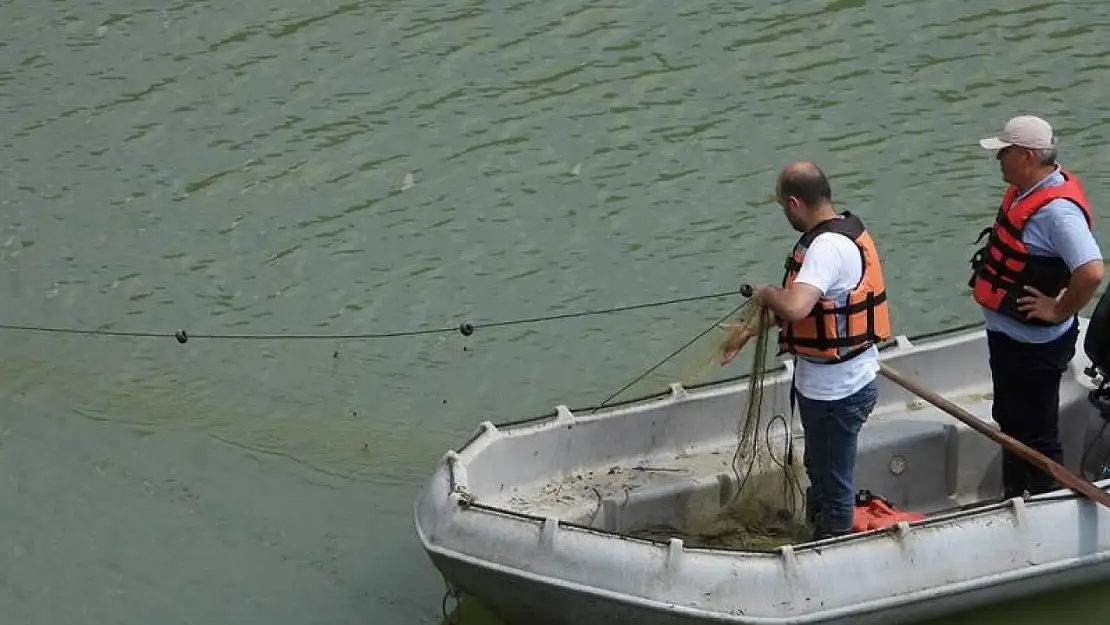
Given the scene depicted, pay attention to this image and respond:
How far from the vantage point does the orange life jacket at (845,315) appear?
237 inches

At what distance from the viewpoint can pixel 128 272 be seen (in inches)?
409

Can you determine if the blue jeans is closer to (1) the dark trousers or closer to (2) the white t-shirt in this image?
(2) the white t-shirt

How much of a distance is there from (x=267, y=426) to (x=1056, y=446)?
412 cm

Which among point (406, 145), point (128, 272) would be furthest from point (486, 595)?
point (406, 145)

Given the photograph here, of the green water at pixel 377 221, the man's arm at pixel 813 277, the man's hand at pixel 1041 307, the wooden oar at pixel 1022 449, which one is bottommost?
the green water at pixel 377 221

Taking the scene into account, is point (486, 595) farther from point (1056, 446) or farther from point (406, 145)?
point (406, 145)

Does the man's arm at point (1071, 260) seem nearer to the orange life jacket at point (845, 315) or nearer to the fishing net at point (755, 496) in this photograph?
the orange life jacket at point (845, 315)

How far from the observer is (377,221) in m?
10.7

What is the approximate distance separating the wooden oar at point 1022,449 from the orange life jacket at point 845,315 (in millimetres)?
656

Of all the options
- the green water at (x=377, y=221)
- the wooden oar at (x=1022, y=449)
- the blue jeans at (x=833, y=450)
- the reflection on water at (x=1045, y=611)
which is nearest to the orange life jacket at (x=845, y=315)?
the blue jeans at (x=833, y=450)

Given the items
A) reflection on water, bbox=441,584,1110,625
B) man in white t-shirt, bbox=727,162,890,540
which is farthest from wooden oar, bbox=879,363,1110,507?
man in white t-shirt, bbox=727,162,890,540

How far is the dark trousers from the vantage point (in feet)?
21.9

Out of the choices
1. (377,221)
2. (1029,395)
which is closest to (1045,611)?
(1029,395)

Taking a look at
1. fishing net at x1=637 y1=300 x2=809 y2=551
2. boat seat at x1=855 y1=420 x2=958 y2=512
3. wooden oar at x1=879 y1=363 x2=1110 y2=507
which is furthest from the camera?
boat seat at x1=855 y1=420 x2=958 y2=512
